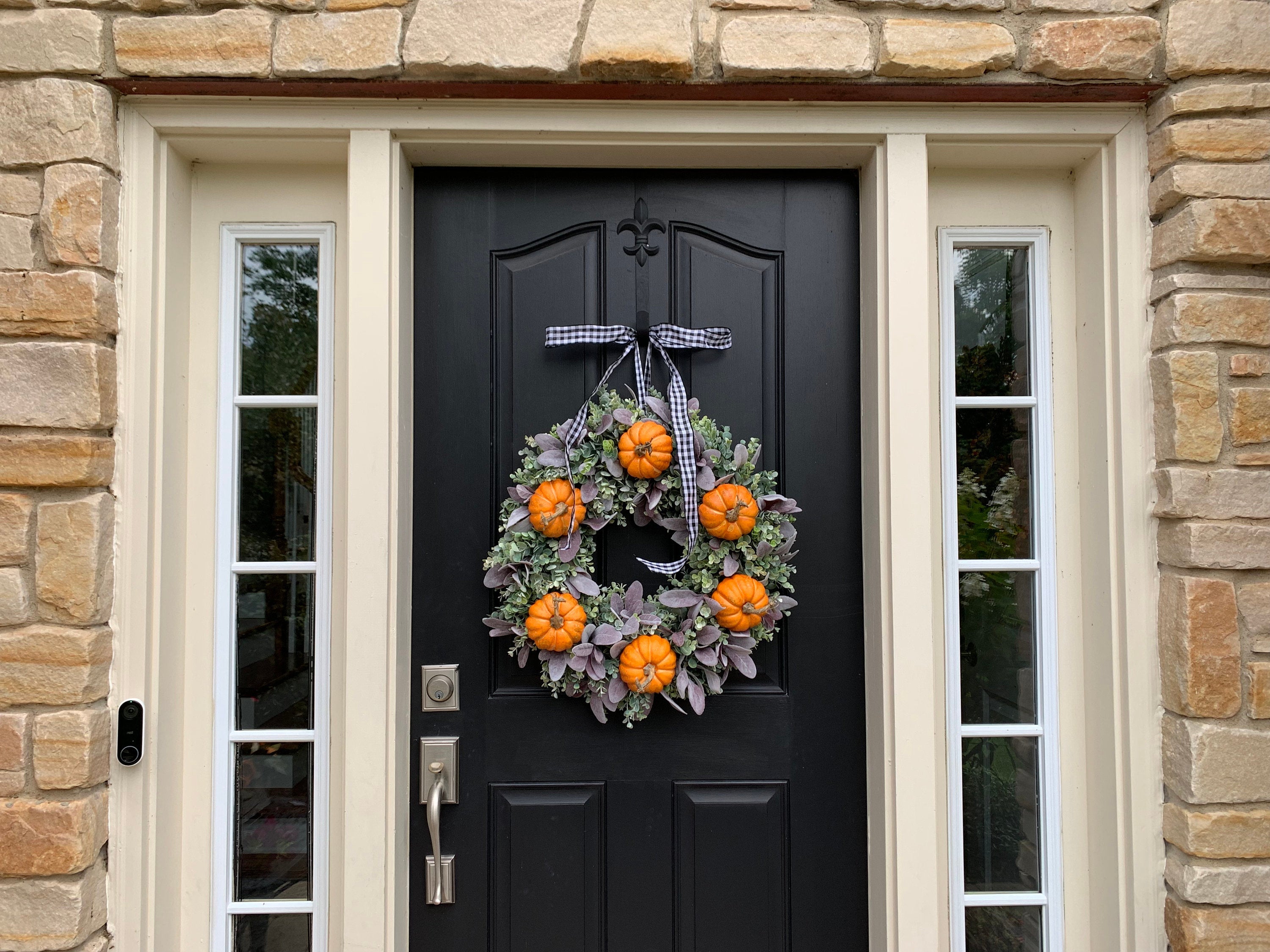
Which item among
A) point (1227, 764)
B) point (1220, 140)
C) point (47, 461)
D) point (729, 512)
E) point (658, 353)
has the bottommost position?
point (1227, 764)

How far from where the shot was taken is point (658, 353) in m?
1.77

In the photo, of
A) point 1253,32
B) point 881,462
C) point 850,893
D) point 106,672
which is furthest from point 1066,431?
point 106,672

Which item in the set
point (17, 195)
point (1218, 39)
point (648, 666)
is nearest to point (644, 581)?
point (648, 666)

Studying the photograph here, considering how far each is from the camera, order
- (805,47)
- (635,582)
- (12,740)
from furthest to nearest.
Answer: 1. (635,582)
2. (805,47)
3. (12,740)

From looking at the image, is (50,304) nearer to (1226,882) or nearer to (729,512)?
(729,512)

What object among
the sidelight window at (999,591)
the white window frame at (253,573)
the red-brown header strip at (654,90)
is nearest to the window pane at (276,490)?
the white window frame at (253,573)

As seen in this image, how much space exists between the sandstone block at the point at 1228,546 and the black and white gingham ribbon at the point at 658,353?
40.7 inches

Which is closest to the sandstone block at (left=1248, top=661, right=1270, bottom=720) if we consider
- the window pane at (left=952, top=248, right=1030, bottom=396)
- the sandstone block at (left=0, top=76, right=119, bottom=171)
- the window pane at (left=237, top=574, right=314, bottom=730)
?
the window pane at (left=952, top=248, right=1030, bottom=396)

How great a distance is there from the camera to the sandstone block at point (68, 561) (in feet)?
4.84

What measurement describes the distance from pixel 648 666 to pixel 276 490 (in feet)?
3.21

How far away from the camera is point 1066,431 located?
1.74 m

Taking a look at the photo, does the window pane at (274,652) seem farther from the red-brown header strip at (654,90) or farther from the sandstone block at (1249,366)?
the sandstone block at (1249,366)

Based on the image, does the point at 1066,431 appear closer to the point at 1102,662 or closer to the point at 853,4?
the point at 1102,662

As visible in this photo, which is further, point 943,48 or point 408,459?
point 408,459
